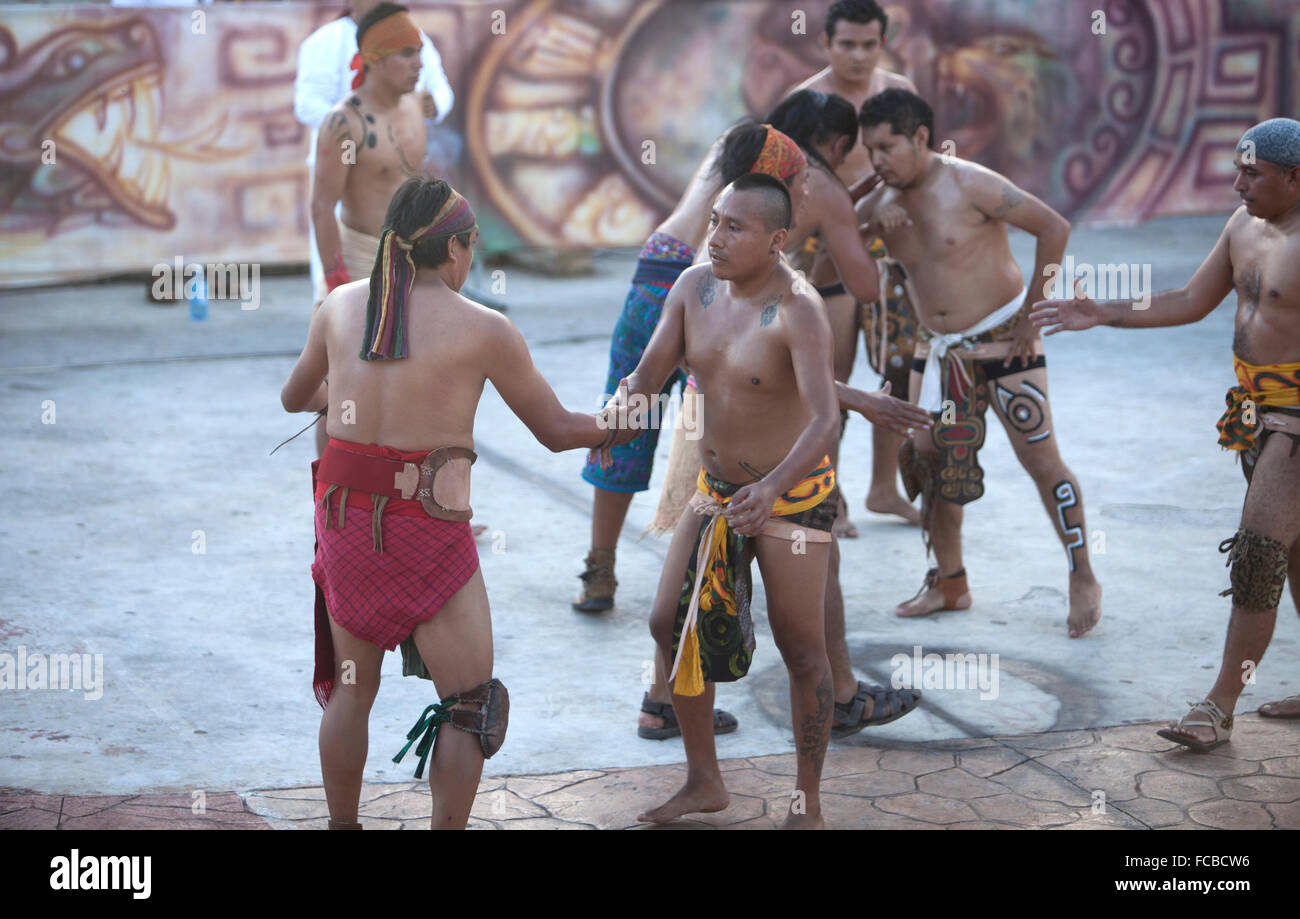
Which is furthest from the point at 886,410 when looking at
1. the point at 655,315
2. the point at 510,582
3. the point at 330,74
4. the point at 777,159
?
the point at 330,74

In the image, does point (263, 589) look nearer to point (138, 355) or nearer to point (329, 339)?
point (329, 339)

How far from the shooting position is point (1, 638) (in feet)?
16.8

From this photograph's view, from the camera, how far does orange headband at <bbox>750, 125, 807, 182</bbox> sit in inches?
175

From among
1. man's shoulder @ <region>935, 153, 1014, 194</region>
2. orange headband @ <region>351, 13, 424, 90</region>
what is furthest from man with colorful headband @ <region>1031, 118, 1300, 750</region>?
orange headband @ <region>351, 13, 424, 90</region>

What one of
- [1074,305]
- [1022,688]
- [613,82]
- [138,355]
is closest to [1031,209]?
[1074,305]

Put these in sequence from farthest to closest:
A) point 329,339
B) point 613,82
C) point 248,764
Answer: point 613,82 < point 248,764 < point 329,339

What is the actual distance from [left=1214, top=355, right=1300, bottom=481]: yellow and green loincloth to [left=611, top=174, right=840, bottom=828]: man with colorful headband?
1388mm

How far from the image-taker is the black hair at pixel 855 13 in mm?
6621

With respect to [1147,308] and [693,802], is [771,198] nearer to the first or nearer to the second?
[1147,308]

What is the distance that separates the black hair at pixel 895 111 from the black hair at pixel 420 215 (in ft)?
7.30

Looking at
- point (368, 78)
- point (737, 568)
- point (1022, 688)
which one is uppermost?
point (368, 78)

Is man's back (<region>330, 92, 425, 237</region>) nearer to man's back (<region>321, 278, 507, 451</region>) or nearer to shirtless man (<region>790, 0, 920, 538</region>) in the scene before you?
shirtless man (<region>790, 0, 920, 538</region>)

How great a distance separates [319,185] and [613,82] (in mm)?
7070

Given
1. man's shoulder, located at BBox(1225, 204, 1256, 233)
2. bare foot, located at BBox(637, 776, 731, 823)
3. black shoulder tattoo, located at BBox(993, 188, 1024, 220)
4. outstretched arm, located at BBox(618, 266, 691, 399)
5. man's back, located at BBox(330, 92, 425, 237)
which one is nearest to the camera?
bare foot, located at BBox(637, 776, 731, 823)
